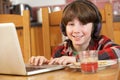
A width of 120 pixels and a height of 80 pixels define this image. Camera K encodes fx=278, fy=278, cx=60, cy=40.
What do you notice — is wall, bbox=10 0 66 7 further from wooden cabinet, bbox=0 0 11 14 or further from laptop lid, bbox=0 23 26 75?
laptop lid, bbox=0 23 26 75

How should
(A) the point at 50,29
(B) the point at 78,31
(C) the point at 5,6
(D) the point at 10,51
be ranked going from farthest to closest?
(C) the point at 5,6, (A) the point at 50,29, (B) the point at 78,31, (D) the point at 10,51

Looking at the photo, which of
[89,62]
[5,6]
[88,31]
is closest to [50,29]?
[88,31]

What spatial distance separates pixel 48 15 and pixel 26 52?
27cm

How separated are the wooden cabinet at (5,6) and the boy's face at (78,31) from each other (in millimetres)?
1806

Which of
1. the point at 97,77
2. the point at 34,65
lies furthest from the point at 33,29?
the point at 97,77

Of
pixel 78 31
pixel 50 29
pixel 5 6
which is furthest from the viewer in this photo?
pixel 5 6

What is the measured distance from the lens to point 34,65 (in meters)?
1.10

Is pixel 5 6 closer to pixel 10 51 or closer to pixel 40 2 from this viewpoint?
pixel 40 2

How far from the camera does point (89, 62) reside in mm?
938

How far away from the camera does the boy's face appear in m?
1.31

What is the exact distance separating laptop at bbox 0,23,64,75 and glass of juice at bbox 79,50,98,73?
0.12 m

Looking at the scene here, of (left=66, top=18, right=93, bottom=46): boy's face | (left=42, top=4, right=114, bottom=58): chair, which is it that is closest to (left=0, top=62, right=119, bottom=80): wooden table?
(left=66, top=18, right=93, bottom=46): boy's face

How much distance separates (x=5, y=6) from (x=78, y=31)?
1907 mm

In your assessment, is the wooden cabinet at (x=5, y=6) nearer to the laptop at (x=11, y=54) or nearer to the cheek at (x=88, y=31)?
the cheek at (x=88, y=31)
